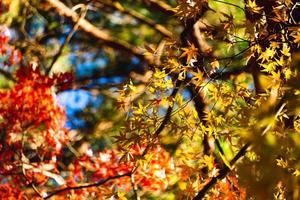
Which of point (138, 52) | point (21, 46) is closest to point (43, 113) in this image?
point (138, 52)

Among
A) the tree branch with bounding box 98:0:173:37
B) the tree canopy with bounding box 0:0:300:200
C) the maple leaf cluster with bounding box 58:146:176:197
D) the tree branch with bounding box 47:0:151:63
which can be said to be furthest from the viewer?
the tree branch with bounding box 98:0:173:37

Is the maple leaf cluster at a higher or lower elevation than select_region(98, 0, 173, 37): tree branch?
lower

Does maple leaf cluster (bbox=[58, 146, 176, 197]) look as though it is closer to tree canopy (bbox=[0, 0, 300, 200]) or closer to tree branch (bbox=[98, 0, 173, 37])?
tree canopy (bbox=[0, 0, 300, 200])

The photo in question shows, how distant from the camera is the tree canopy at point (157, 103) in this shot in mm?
1841

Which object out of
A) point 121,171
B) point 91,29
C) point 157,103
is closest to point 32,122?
point 121,171

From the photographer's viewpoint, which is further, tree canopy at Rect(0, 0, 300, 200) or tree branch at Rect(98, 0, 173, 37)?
tree branch at Rect(98, 0, 173, 37)

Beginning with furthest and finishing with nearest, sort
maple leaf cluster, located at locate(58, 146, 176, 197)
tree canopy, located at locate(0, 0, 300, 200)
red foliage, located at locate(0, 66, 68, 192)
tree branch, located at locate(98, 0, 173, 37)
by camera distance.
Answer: tree branch, located at locate(98, 0, 173, 37), red foliage, located at locate(0, 66, 68, 192), maple leaf cluster, located at locate(58, 146, 176, 197), tree canopy, located at locate(0, 0, 300, 200)

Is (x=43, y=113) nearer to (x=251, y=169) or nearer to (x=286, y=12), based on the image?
(x=286, y=12)

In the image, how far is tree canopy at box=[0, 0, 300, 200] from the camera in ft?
6.04

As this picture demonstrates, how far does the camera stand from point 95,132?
6051 millimetres

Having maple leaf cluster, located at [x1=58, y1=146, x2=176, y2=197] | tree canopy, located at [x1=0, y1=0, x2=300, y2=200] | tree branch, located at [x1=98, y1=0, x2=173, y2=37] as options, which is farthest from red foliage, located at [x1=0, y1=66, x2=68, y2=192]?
tree branch, located at [x1=98, y1=0, x2=173, y2=37]

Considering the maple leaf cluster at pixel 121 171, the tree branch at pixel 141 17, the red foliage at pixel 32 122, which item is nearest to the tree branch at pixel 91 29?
the tree branch at pixel 141 17

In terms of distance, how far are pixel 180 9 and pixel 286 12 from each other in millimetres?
478

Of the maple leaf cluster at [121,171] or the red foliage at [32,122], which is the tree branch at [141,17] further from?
the maple leaf cluster at [121,171]
